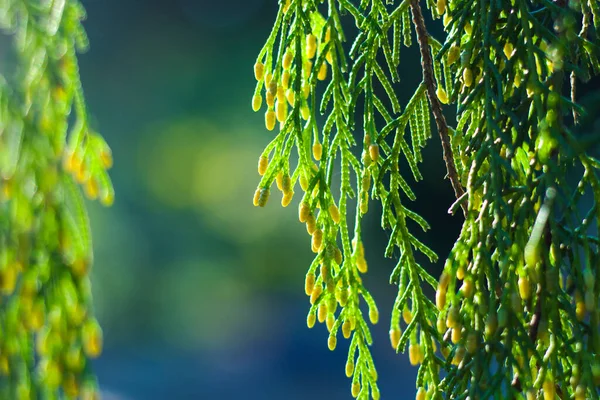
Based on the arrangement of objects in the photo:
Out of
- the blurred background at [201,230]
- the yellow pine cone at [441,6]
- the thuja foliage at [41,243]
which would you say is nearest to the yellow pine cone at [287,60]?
the yellow pine cone at [441,6]

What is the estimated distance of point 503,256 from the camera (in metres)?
0.90

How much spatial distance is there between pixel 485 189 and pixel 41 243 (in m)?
0.58

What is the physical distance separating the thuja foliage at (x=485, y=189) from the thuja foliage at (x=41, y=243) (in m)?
0.42

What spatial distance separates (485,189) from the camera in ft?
3.26

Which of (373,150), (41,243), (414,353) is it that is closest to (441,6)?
(373,150)

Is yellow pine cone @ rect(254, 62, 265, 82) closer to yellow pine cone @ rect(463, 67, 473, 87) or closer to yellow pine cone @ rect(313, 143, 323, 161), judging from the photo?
yellow pine cone @ rect(313, 143, 323, 161)

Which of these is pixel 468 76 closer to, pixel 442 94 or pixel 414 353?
pixel 442 94

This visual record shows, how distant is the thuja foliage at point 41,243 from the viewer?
680 millimetres

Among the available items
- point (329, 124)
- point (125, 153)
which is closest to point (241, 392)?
point (125, 153)

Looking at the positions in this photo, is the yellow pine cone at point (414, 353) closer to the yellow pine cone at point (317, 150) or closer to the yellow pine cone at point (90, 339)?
the yellow pine cone at point (317, 150)

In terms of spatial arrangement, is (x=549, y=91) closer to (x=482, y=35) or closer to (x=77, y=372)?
(x=482, y=35)

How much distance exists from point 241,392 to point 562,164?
6.22 m

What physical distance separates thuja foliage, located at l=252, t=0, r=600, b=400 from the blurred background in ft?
17.6

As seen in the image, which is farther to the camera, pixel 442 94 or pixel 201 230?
pixel 201 230
